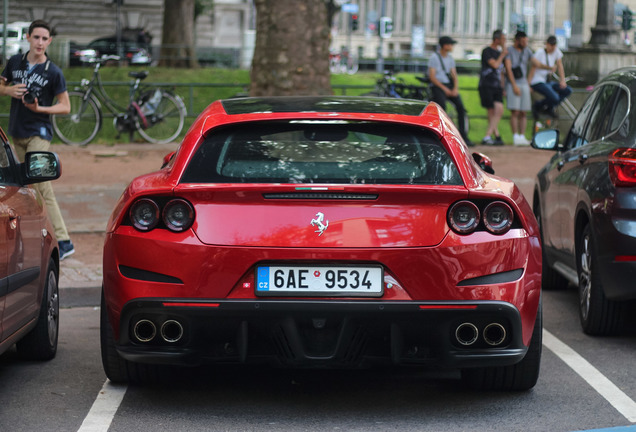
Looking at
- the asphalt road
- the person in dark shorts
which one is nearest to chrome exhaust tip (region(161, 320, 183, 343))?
the asphalt road

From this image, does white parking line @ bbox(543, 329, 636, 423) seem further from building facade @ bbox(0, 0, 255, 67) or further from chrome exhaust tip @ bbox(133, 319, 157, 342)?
building facade @ bbox(0, 0, 255, 67)

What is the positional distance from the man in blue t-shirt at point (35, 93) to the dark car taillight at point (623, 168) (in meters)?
4.65

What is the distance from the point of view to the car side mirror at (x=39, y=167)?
20.8ft

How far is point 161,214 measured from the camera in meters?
5.23

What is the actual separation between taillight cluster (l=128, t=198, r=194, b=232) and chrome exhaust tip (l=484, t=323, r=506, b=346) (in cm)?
135

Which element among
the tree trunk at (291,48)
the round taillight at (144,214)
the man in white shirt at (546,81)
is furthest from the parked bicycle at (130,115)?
the round taillight at (144,214)

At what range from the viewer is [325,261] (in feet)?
16.6

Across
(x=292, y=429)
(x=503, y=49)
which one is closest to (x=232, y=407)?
(x=292, y=429)

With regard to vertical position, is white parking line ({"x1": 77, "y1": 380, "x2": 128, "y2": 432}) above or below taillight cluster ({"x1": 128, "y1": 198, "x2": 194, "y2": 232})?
below

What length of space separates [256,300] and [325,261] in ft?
1.08

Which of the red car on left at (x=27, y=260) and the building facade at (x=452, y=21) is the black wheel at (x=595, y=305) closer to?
the red car on left at (x=27, y=260)

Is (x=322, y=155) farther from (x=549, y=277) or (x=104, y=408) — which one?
(x=549, y=277)

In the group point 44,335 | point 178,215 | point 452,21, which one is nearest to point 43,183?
point 44,335

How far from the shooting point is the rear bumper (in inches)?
198
